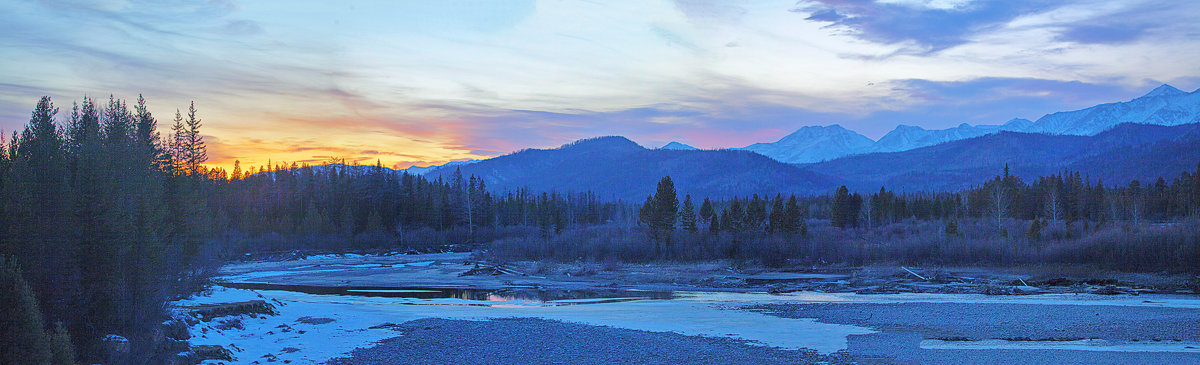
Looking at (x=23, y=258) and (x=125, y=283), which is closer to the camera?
(x=23, y=258)

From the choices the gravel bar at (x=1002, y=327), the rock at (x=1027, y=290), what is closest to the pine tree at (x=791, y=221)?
the rock at (x=1027, y=290)

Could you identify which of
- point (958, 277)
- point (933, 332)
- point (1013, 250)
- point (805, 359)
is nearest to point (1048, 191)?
point (1013, 250)

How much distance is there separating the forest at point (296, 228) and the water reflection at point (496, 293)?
19.1ft

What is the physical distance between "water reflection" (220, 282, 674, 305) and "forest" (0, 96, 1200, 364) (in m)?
5.83

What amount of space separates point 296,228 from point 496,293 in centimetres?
5917

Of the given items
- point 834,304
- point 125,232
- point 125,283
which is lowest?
point 834,304

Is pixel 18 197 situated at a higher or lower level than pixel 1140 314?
higher

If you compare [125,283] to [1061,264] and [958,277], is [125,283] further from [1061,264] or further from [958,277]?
[1061,264]

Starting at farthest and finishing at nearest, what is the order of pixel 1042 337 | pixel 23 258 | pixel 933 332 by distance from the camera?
1. pixel 933 332
2. pixel 1042 337
3. pixel 23 258

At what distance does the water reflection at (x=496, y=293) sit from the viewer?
107 feet

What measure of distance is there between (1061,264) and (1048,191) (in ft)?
196

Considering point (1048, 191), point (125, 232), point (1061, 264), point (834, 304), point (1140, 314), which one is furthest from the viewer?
point (1048, 191)

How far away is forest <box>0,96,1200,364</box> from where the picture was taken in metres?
10.8

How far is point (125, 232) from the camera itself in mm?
11742
